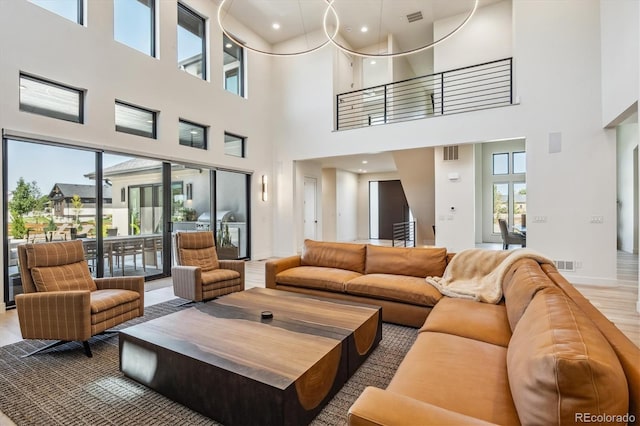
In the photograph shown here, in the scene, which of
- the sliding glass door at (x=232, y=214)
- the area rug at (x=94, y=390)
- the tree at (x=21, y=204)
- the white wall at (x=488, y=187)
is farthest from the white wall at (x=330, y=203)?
the area rug at (x=94, y=390)

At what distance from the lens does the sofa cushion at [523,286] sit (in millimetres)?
1808

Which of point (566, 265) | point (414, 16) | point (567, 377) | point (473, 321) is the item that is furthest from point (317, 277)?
point (414, 16)

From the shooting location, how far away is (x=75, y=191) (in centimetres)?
462

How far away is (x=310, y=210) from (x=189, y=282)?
19.4ft

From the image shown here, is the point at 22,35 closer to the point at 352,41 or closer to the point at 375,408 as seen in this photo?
the point at 375,408

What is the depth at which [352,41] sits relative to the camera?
28.1 ft

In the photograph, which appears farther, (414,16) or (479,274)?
(414,16)

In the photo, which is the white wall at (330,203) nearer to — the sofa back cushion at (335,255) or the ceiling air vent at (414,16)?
the ceiling air vent at (414,16)

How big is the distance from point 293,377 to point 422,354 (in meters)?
0.71

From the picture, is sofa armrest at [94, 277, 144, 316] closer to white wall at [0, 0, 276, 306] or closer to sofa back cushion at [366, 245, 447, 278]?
white wall at [0, 0, 276, 306]

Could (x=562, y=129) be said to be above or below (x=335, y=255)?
above

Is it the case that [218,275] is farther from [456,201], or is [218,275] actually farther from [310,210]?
[310,210]

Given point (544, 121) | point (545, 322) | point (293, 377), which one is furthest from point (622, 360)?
point (544, 121)

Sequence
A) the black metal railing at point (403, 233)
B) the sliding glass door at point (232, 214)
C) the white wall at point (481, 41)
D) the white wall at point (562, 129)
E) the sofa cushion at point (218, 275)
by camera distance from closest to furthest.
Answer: the sofa cushion at point (218, 275)
the white wall at point (562, 129)
the white wall at point (481, 41)
the sliding glass door at point (232, 214)
the black metal railing at point (403, 233)
